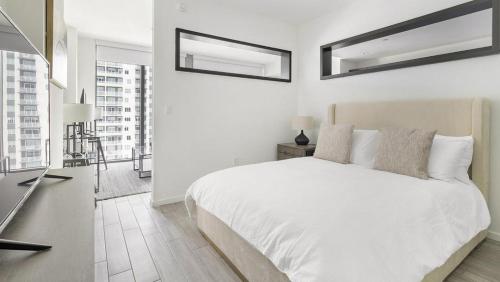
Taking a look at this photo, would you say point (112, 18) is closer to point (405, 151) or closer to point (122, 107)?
point (122, 107)

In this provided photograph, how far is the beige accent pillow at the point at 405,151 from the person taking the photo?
2.18 meters

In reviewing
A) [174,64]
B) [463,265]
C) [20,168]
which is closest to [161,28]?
[174,64]

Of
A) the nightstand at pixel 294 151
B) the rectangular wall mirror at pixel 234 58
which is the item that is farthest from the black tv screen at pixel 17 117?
the nightstand at pixel 294 151

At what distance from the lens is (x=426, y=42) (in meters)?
3.11

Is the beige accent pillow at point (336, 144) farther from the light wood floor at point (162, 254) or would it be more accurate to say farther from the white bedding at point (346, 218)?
the light wood floor at point (162, 254)

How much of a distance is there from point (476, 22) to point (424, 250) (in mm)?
2692

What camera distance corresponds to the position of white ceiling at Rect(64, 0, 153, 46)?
363 cm

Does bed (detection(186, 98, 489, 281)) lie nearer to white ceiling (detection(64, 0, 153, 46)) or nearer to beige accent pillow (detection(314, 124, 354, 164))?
beige accent pillow (detection(314, 124, 354, 164))

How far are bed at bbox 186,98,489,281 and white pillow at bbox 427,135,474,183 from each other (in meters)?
0.11

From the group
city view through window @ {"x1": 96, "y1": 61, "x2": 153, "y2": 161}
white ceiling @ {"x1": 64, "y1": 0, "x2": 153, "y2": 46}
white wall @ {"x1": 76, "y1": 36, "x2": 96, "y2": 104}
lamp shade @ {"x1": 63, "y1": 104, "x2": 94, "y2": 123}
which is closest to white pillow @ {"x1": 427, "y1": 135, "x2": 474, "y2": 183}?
lamp shade @ {"x1": 63, "y1": 104, "x2": 94, "y2": 123}

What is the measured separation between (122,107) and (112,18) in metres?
2.13

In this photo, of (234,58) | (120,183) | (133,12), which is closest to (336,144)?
(120,183)

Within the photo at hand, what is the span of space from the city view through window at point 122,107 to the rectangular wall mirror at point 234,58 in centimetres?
119

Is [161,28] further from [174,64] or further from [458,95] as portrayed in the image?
[458,95]
